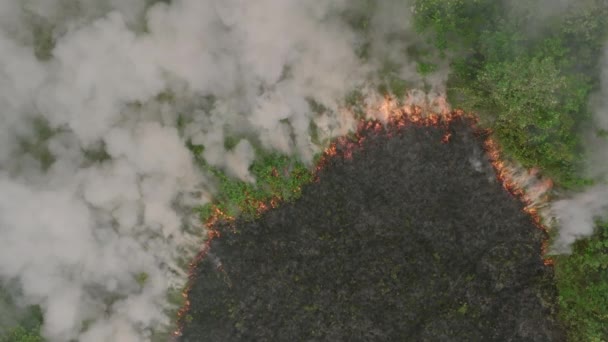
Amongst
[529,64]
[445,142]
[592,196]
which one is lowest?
[592,196]

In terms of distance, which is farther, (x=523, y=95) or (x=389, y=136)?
(x=389, y=136)

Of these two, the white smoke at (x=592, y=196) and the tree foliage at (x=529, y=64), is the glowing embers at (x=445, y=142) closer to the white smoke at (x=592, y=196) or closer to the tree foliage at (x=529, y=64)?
the white smoke at (x=592, y=196)

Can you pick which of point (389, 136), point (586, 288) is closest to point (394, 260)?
point (389, 136)

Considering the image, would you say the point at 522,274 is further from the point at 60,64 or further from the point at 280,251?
the point at 60,64

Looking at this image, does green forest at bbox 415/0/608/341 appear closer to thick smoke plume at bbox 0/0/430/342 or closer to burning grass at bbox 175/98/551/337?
burning grass at bbox 175/98/551/337

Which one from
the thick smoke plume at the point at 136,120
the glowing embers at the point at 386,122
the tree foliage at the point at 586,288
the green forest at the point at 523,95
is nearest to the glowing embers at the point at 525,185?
the green forest at the point at 523,95

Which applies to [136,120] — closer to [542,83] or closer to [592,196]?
[542,83]
